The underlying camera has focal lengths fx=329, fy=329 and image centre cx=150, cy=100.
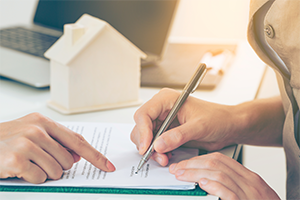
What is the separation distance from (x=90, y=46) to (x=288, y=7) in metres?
0.39

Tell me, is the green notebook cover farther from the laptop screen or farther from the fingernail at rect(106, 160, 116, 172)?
the laptop screen

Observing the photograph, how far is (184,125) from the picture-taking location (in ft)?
1.74

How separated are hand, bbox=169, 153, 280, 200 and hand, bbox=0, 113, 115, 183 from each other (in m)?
0.11

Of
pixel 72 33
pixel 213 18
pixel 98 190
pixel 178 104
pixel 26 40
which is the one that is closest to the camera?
pixel 98 190

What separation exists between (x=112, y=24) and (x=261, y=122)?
2.14 feet

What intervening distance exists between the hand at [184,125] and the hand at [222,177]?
0.04 meters

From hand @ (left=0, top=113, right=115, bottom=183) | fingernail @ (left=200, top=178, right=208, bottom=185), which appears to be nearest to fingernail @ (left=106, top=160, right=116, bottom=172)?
hand @ (left=0, top=113, right=115, bottom=183)

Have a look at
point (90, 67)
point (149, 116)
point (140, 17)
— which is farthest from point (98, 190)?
point (140, 17)

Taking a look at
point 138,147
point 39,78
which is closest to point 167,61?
point 39,78

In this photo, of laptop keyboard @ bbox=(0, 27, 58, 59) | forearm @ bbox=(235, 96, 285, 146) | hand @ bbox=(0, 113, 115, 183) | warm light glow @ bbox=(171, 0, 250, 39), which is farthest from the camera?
warm light glow @ bbox=(171, 0, 250, 39)

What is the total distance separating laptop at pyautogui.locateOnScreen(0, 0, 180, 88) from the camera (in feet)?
3.34

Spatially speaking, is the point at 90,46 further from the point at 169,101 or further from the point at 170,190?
the point at 170,190

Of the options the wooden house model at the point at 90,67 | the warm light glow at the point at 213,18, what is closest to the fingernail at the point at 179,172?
the wooden house model at the point at 90,67

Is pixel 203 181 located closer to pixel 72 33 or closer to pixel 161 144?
pixel 161 144
